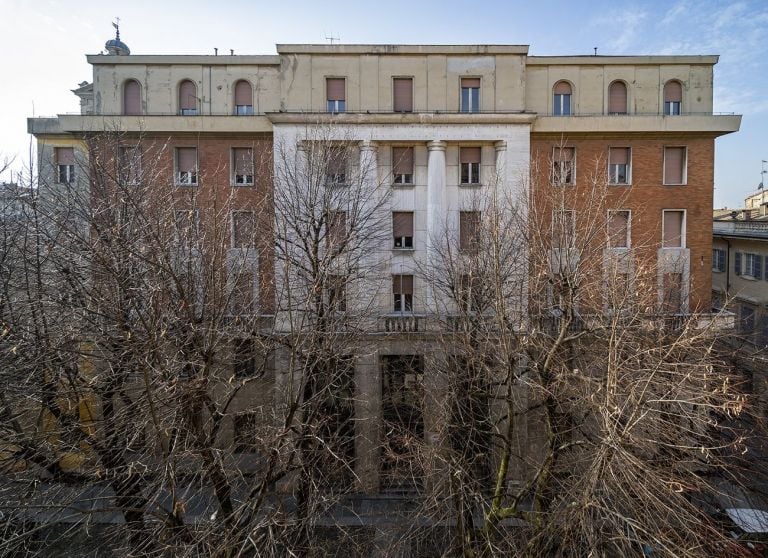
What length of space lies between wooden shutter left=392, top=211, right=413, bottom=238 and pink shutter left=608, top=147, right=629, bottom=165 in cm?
850

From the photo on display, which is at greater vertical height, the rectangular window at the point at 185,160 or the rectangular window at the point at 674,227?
the rectangular window at the point at 185,160

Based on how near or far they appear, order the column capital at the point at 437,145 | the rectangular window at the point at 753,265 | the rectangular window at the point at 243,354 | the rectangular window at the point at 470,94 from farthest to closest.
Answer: the rectangular window at the point at 753,265 < the rectangular window at the point at 470,94 < the column capital at the point at 437,145 < the rectangular window at the point at 243,354

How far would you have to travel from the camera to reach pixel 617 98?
16.7 metres

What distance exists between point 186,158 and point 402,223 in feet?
29.9

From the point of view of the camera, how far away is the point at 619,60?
644 inches

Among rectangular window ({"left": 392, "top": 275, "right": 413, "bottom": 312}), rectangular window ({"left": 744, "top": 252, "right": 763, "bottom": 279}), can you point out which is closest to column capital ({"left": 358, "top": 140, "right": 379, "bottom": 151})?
rectangular window ({"left": 392, "top": 275, "right": 413, "bottom": 312})

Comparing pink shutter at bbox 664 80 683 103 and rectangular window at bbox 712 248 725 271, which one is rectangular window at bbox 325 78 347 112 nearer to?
pink shutter at bbox 664 80 683 103

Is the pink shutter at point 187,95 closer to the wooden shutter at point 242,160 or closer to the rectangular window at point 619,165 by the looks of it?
the wooden shutter at point 242,160

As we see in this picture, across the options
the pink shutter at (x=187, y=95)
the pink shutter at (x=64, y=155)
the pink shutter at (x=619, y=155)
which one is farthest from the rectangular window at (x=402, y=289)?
the pink shutter at (x=64, y=155)

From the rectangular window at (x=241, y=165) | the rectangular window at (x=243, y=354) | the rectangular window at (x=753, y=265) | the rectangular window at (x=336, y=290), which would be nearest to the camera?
the rectangular window at (x=243, y=354)

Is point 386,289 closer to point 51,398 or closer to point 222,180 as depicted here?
point 222,180

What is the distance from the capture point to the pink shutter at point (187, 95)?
16594 mm

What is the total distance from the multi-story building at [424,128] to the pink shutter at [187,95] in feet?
0.16

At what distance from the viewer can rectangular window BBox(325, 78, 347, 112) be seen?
52.4 ft
